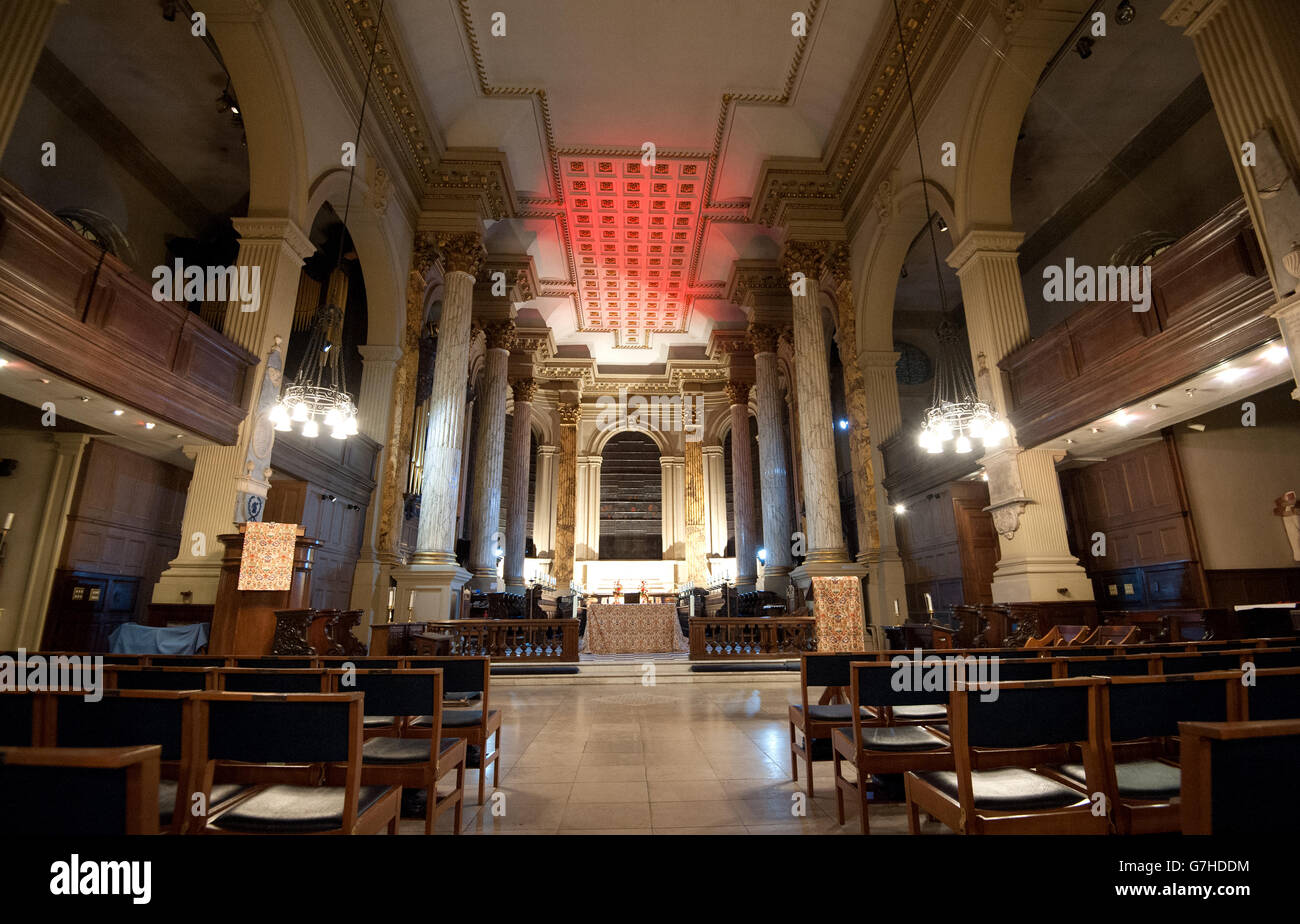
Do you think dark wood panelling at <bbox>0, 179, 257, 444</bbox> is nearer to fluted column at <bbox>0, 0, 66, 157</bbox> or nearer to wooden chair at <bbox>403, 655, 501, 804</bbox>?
fluted column at <bbox>0, 0, 66, 157</bbox>

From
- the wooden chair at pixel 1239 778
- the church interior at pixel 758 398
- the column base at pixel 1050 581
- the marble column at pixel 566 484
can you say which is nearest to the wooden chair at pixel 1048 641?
the church interior at pixel 758 398

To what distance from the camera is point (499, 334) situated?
12891 mm

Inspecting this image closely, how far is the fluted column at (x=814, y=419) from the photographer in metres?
9.27

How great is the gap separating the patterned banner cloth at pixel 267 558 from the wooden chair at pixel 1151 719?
5365 mm

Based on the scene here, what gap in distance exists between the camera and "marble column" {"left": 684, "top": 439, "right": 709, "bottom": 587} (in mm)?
17375

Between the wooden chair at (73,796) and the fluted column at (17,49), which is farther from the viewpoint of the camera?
the fluted column at (17,49)

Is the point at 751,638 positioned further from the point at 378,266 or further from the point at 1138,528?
the point at 378,266

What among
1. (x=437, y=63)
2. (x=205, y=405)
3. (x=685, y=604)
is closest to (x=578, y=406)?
(x=685, y=604)

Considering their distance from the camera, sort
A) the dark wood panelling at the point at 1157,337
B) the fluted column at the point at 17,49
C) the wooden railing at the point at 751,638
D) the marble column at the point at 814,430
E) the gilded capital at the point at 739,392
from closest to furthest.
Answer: the fluted column at the point at 17,49, the dark wood panelling at the point at 1157,337, the wooden railing at the point at 751,638, the marble column at the point at 814,430, the gilded capital at the point at 739,392

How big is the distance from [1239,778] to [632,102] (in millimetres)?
10331

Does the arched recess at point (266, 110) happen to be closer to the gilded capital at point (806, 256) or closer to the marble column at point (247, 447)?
the marble column at point (247, 447)

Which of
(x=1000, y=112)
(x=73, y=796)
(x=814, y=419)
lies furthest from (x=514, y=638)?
(x=1000, y=112)
